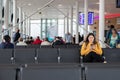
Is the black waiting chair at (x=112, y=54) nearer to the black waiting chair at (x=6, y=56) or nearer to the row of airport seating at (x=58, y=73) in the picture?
the black waiting chair at (x=6, y=56)

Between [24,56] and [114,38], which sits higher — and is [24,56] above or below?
below

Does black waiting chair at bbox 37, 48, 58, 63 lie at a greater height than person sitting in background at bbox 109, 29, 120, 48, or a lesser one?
lesser

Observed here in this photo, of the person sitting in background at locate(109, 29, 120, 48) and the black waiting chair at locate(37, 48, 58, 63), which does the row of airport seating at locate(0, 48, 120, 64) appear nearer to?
the black waiting chair at locate(37, 48, 58, 63)

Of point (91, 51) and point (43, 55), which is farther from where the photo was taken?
point (43, 55)

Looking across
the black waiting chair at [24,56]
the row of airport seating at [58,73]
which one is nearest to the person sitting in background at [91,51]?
the black waiting chair at [24,56]

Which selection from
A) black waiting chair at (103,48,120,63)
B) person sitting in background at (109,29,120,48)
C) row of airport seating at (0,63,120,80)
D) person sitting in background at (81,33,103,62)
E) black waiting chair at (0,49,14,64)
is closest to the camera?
row of airport seating at (0,63,120,80)

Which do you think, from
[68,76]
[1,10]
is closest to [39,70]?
[68,76]

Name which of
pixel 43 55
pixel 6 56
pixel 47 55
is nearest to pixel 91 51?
pixel 47 55

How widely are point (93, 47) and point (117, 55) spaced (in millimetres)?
1082

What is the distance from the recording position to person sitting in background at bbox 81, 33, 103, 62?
22.0 feet

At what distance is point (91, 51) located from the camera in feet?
22.2

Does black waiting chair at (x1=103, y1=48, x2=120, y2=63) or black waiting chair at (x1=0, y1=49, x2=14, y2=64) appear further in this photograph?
black waiting chair at (x1=103, y1=48, x2=120, y2=63)

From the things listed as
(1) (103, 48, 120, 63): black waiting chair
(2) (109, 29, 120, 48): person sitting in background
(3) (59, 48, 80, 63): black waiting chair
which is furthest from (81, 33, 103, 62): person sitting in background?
(2) (109, 29, 120, 48): person sitting in background

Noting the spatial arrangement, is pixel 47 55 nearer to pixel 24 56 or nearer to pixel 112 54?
A: pixel 24 56
